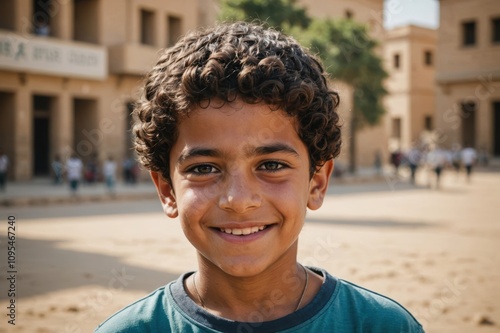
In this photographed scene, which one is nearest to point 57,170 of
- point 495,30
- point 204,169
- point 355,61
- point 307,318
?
point 355,61

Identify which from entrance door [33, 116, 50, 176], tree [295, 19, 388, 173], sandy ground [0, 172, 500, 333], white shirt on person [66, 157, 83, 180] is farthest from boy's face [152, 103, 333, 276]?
tree [295, 19, 388, 173]

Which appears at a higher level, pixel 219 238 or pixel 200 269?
pixel 219 238

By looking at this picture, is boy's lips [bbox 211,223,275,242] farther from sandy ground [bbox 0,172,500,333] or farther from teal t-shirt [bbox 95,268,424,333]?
sandy ground [bbox 0,172,500,333]

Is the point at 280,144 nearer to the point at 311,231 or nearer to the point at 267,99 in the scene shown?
the point at 267,99

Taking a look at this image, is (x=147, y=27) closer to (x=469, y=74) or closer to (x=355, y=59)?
(x=355, y=59)

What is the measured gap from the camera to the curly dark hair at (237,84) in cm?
180

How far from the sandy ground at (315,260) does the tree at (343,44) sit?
15.1 metres

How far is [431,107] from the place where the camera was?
48938mm

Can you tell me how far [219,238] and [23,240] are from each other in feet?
29.3

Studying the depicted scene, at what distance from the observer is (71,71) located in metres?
24.3

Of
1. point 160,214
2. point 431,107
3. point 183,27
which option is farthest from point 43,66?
point 431,107

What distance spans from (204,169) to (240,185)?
0.15 metres

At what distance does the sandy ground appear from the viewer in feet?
17.6

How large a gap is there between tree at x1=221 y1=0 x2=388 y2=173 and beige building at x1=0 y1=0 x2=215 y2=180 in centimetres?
418
